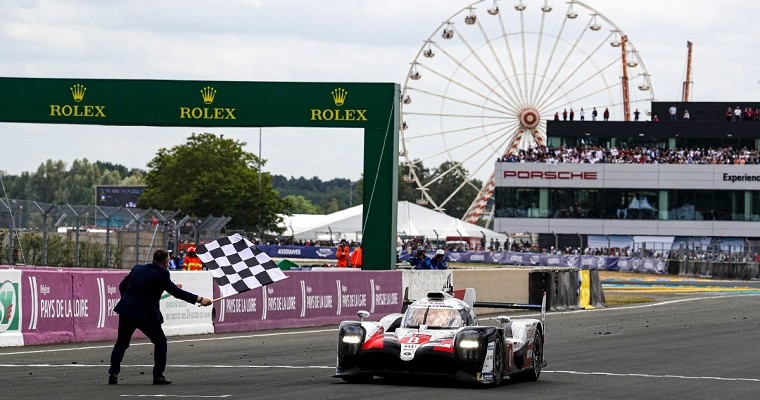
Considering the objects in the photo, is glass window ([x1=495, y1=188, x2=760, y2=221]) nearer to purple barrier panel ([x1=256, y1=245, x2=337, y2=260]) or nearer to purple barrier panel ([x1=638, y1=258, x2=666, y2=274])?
purple barrier panel ([x1=256, y1=245, x2=337, y2=260])

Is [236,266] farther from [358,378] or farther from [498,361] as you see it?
[498,361]

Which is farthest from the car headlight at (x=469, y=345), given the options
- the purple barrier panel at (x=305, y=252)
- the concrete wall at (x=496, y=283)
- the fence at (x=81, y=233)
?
the purple barrier panel at (x=305, y=252)

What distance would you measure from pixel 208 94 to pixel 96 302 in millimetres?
9073

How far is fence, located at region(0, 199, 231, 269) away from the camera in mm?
30484

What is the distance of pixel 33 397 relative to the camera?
11844 mm

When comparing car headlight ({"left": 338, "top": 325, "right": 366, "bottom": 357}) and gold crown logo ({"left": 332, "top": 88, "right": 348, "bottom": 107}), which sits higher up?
gold crown logo ({"left": 332, "top": 88, "right": 348, "bottom": 107})

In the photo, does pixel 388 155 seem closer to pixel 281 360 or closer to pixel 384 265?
pixel 384 265

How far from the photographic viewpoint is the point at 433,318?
1405 centimetres

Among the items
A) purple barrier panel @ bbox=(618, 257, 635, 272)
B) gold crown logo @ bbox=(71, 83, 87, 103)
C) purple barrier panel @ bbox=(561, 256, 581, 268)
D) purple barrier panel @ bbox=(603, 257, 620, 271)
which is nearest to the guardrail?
gold crown logo @ bbox=(71, 83, 87, 103)

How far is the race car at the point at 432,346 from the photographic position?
13.4 m

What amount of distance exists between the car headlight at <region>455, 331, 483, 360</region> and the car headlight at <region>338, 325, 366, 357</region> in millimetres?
1049

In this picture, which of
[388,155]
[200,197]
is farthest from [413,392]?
[200,197]

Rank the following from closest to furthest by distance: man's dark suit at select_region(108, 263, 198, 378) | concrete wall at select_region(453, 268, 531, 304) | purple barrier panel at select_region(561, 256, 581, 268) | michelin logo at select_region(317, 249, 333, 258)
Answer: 1. man's dark suit at select_region(108, 263, 198, 378)
2. concrete wall at select_region(453, 268, 531, 304)
3. purple barrier panel at select_region(561, 256, 581, 268)
4. michelin logo at select_region(317, 249, 333, 258)

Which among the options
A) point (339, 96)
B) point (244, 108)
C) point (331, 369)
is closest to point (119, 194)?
point (244, 108)
